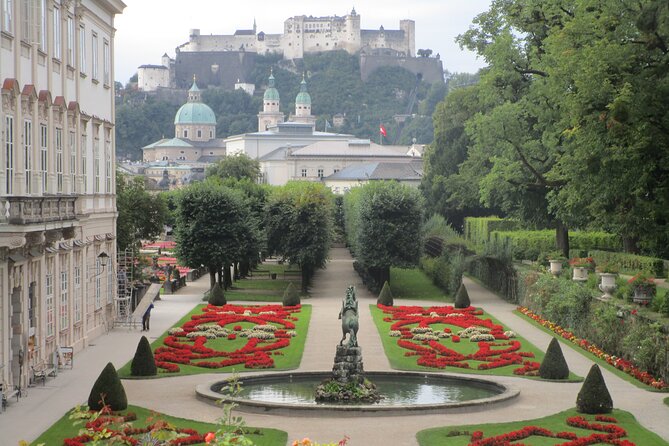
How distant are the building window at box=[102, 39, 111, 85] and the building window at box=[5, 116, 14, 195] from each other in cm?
1443

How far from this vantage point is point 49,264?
107 feet

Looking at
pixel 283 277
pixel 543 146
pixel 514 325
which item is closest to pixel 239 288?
pixel 283 277

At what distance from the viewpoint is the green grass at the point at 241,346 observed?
3260 cm

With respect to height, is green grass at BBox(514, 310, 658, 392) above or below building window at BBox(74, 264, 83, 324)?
below

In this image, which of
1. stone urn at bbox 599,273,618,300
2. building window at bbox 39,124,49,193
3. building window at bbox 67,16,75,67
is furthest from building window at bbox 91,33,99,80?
stone urn at bbox 599,273,618,300

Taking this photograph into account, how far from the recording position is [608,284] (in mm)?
37906

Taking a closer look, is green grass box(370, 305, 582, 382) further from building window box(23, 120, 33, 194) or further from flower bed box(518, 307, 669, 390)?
building window box(23, 120, 33, 194)

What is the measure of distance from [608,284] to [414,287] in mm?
24745

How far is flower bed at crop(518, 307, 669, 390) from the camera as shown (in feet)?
100.0

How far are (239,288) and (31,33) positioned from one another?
33.8 meters

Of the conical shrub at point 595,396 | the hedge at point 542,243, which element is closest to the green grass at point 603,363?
the conical shrub at point 595,396

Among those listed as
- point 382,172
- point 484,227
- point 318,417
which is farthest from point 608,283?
point 382,172

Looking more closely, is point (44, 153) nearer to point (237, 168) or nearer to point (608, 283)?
Result: point (608, 283)

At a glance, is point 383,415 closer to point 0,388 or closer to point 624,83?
point 0,388
